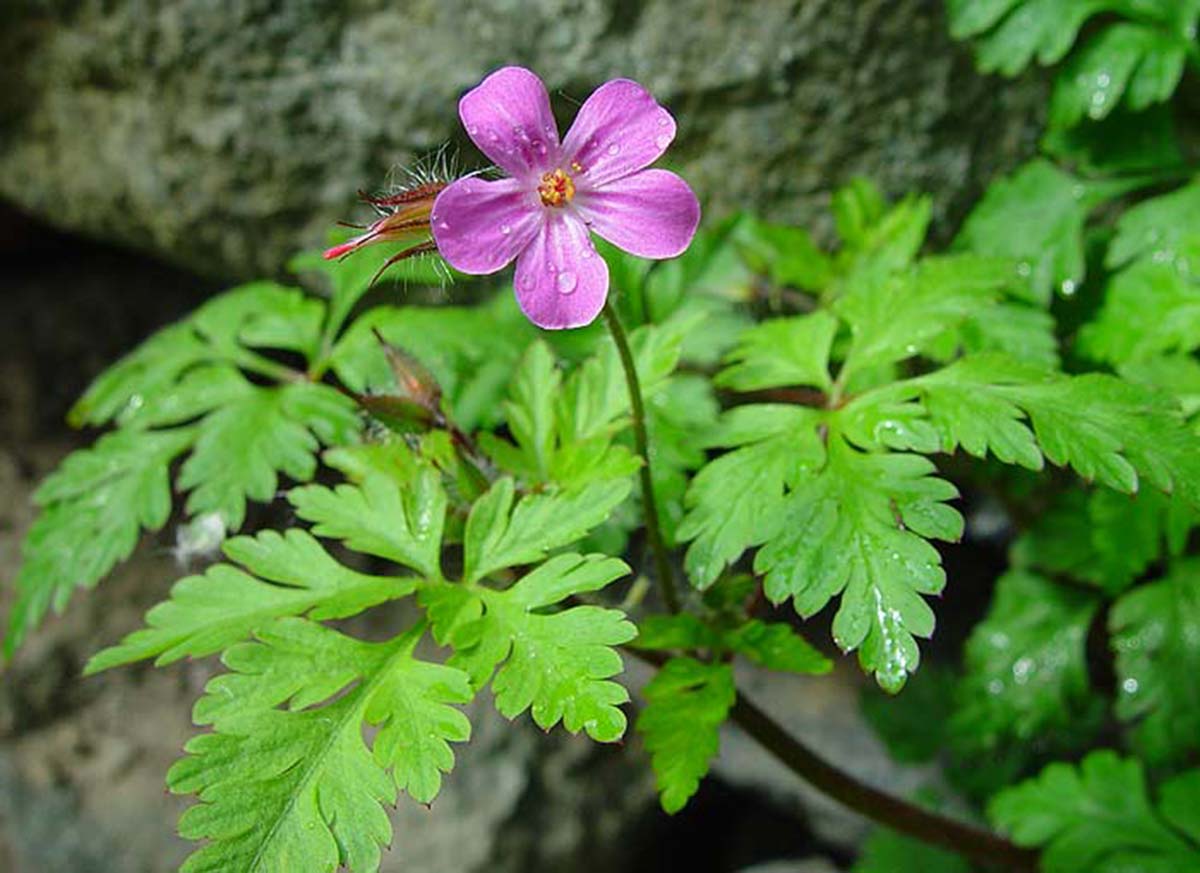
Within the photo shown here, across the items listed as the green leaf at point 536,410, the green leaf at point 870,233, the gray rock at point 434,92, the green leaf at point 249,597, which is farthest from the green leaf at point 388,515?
the gray rock at point 434,92

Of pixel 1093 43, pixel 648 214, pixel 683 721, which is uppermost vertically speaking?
pixel 648 214

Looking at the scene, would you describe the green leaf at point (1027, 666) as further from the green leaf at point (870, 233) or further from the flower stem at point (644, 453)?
the flower stem at point (644, 453)

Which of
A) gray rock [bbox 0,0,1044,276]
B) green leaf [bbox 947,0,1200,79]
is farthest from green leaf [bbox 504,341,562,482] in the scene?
green leaf [bbox 947,0,1200,79]

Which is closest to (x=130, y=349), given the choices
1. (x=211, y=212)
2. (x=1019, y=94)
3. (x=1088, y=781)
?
(x=211, y=212)

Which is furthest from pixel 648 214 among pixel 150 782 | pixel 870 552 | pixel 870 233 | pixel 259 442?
pixel 150 782

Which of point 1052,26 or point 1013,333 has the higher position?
point 1052,26

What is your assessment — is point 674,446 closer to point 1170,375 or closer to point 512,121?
point 512,121
